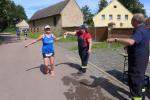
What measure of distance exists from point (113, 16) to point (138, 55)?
67.0 metres

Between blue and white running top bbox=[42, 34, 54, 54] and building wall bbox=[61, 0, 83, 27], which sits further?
building wall bbox=[61, 0, 83, 27]

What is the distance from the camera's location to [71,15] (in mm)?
65375

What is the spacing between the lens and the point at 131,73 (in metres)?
7.25

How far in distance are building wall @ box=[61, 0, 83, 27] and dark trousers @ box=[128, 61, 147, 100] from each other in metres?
56.7

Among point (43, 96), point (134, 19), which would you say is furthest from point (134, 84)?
point (43, 96)

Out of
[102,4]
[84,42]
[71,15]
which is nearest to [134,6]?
[102,4]

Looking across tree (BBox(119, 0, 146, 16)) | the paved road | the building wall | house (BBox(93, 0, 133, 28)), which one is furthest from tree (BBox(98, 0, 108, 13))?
the paved road

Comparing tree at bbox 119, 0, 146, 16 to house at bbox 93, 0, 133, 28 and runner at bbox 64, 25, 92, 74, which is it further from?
runner at bbox 64, 25, 92, 74

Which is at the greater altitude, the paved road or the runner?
the runner

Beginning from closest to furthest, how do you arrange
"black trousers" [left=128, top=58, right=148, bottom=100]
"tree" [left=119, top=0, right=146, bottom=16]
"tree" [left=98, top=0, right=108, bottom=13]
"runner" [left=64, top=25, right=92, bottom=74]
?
"black trousers" [left=128, top=58, right=148, bottom=100] → "runner" [left=64, top=25, right=92, bottom=74] → "tree" [left=119, top=0, right=146, bottom=16] → "tree" [left=98, top=0, right=108, bottom=13]

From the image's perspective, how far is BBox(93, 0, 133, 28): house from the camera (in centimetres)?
7219

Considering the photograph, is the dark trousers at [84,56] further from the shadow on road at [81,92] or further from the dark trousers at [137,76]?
the dark trousers at [137,76]

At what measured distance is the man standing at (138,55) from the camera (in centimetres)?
692

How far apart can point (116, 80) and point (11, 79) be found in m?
3.38
